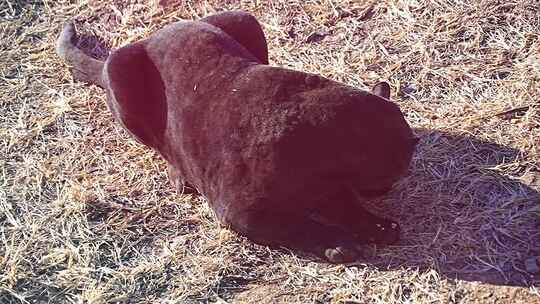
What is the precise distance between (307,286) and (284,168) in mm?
543

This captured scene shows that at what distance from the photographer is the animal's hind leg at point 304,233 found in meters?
3.55

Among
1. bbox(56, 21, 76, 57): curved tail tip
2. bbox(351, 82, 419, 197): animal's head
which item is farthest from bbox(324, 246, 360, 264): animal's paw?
bbox(56, 21, 76, 57): curved tail tip

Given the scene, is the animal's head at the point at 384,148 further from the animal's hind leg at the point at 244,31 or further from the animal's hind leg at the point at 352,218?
the animal's hind leg at the point at 244,31

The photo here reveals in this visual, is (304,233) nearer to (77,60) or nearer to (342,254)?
(342,254)

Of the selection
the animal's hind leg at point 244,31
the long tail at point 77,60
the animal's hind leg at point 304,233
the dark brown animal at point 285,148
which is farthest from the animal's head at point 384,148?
the long tail at point 77,60

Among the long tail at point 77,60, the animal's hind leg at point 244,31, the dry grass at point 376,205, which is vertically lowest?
the dry grass at point 376,205

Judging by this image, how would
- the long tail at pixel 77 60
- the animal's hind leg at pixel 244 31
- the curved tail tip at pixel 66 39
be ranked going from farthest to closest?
the curved tail tip at pixel 66 39 < the long tail at pixel 77 60 < the animal's hind leg at pixel 244 31

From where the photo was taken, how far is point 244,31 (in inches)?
167

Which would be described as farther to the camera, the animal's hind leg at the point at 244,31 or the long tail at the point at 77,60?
the long tail at the point at 77,60

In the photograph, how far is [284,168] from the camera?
11.5 feet

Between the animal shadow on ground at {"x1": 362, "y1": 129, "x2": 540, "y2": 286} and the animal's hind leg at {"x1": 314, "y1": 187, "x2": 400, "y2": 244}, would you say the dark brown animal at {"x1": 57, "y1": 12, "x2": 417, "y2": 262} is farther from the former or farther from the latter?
the animal shadow on ground at {"x1": 362, "y1": 129, "x2": 540, "y2": 286}

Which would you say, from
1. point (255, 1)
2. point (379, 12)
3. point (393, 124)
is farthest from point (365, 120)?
point (255, 1)

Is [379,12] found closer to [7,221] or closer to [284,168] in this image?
[284,168]

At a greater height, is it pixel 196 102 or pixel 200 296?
pixel 196 102
